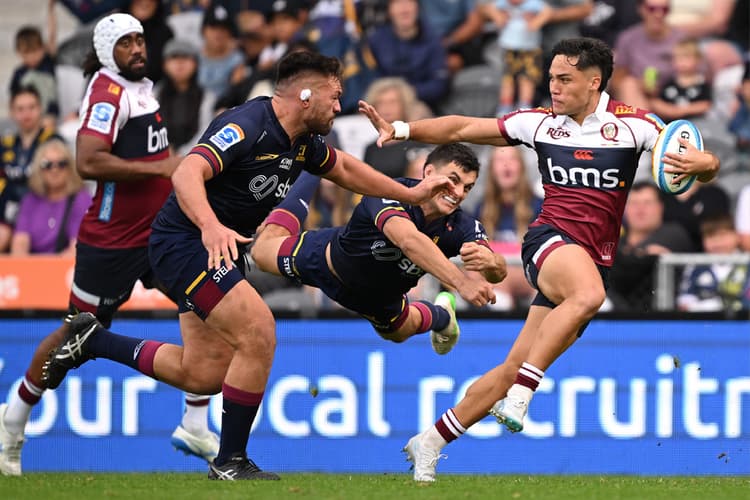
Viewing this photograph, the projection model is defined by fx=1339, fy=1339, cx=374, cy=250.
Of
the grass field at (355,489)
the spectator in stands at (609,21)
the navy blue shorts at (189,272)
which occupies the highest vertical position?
the spectator in stands at (609,21)

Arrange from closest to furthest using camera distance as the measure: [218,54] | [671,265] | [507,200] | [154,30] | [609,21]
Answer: [671,265]
[507,200]
[609,21]
[218,54]
[154,30]

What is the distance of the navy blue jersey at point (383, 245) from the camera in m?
9.01

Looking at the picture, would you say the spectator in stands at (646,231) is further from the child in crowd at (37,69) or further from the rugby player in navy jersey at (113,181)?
the child in crowd at (37,69)

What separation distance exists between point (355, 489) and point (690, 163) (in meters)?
2.73

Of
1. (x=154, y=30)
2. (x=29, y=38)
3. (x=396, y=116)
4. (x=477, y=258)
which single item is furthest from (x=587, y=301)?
(x=29, y=38)

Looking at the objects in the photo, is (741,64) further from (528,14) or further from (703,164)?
(703,164)

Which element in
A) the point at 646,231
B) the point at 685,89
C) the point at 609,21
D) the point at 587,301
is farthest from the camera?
the point at 609,21

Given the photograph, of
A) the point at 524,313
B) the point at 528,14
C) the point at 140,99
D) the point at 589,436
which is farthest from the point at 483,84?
the point at 140,99

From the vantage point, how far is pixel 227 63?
15.4 m

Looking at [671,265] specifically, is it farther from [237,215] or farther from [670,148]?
[237,215]

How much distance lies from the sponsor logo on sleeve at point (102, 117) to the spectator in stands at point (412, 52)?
5.72 metres

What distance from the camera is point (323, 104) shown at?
26.1ft

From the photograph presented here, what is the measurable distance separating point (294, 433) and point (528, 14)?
226 inches

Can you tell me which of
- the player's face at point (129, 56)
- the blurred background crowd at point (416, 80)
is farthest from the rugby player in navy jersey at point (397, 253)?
the blurred background crowd at point (416, 80)
